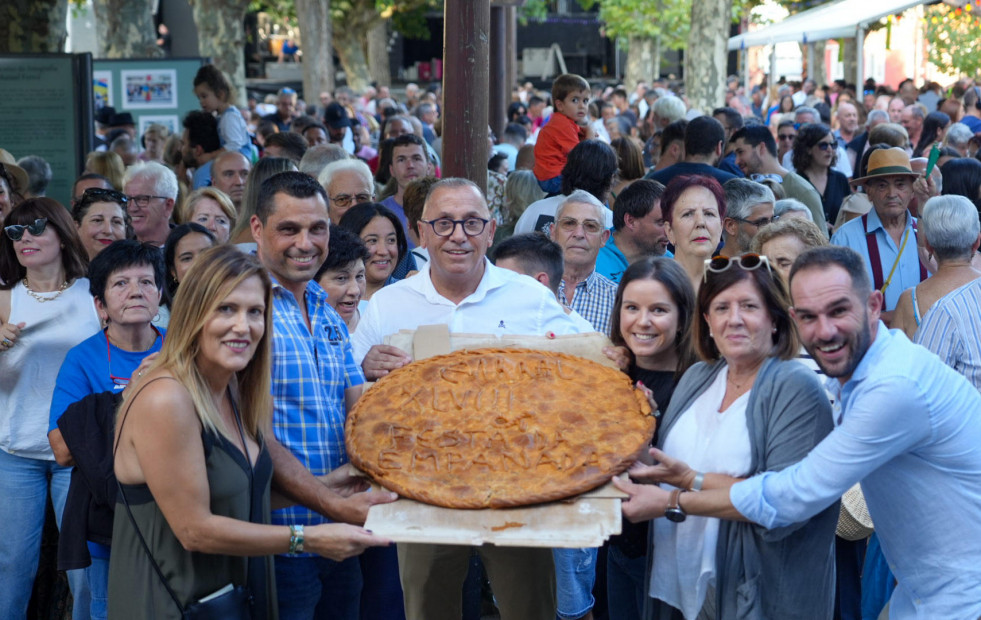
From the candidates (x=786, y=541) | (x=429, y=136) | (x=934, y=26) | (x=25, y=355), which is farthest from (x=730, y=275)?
(x=934, y=26)

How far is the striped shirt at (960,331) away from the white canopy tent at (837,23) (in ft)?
60.4

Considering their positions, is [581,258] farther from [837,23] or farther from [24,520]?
[837,23]

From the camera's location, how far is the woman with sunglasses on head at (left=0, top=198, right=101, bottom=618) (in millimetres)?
4996

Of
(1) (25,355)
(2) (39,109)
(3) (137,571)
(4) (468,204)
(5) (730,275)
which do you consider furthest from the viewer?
(2) (39,109)

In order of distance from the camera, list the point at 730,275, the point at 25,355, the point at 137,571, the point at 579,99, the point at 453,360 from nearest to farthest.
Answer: the point at 137,571 < the point at 730,275 < the point at 453,360 < the point at 25,355 < the point at 579,99

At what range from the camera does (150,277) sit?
4.71m

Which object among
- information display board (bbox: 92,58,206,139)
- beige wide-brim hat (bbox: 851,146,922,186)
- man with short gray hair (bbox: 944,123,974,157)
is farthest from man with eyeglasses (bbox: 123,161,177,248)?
information display board (bbox: 92,58,206,139)

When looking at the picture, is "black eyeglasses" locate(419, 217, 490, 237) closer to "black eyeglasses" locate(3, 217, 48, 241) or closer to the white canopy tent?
"black eyeglasses" locate(3, 217, 48, 241)

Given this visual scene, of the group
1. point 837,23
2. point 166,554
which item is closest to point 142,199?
point 166,554

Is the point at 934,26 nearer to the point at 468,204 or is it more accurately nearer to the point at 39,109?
the point at 39,109

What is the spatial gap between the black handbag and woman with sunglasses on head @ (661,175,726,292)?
2.62 meters

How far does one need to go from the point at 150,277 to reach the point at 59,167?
602cm

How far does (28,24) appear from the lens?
40.5 ft

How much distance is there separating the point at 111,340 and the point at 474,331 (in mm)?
1536
